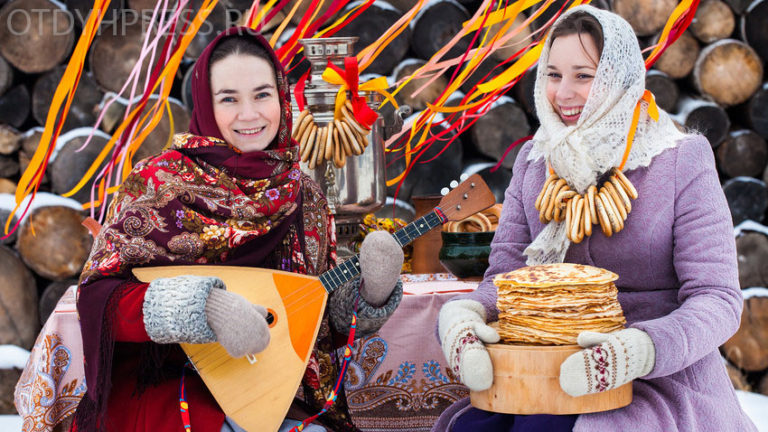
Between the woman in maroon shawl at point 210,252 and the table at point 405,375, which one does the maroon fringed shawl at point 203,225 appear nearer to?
the woman in maroon shawl at point 210,252

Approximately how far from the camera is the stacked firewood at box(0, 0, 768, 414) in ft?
10.7

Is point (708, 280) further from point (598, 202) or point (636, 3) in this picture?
point (636, 3)

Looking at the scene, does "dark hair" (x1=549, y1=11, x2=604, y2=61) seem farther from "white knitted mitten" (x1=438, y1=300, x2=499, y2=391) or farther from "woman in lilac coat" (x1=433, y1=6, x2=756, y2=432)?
"white knitted mitten" (x1=438, y1=300, x2=499, y2=391)

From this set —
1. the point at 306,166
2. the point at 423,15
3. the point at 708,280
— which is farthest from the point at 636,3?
the point at 708,280

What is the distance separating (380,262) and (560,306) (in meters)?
0.46

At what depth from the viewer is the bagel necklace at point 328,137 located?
2377 millimetres

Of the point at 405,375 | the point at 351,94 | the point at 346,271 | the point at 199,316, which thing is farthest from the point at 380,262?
the point at 351,94

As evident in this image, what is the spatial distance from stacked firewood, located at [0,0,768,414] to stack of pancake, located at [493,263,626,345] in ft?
5.51

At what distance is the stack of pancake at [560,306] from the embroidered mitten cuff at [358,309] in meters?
0.40

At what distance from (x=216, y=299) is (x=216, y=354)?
0.66 ft

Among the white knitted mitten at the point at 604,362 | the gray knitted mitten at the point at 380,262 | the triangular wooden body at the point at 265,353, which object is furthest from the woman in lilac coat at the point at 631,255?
the triangular wooden body at the point at 265,353

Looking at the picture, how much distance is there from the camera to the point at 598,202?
5.61 ft

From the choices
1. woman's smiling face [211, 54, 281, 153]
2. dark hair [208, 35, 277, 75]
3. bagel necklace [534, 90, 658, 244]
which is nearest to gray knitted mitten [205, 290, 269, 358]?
woman's smiling face [211, 54, 281, 153]

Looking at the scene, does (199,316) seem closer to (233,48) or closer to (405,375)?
(233,48)
